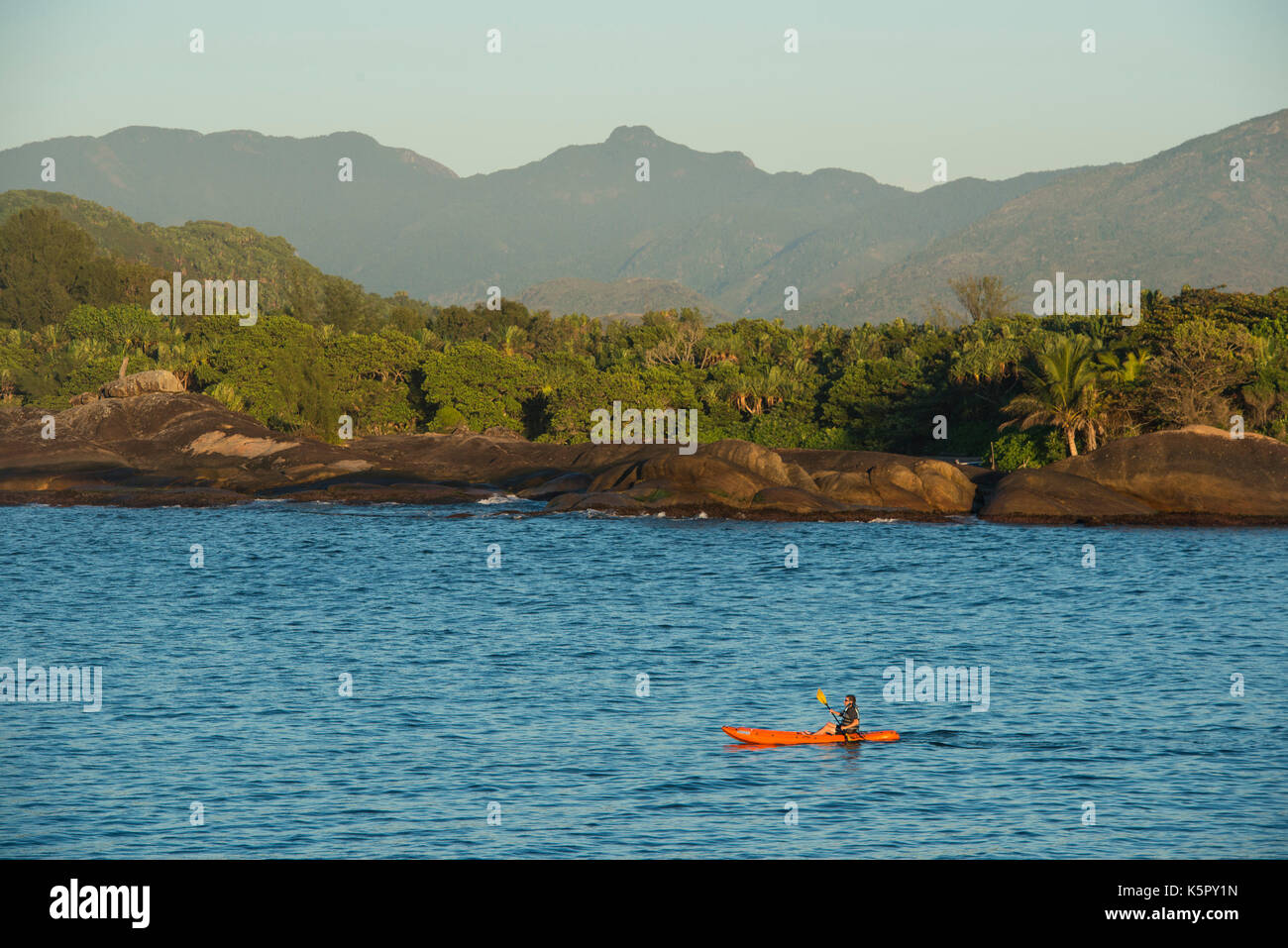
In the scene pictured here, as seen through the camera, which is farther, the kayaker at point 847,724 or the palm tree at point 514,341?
the palm tree at point 514,341

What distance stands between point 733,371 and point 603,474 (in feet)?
80.1

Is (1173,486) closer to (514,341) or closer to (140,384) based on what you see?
(514,341)

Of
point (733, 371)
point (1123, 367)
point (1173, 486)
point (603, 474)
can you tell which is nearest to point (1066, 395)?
point (1123, 367)

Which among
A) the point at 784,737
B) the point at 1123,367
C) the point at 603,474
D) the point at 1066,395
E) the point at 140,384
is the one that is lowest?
the point at 784,737

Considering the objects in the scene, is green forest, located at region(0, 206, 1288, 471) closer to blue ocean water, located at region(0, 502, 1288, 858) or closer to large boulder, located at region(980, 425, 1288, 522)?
large boulder, located at region(980, 425, 1288, 522)

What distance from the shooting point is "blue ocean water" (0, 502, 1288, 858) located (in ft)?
62.4

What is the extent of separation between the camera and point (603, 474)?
7400 centimetres

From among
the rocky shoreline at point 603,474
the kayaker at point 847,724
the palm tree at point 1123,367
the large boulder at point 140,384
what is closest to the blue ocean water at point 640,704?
the kayaker at point 847,724

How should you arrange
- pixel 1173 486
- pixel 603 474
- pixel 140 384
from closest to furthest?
pixel 1173 486
pixel 603 474
pixel 140 384

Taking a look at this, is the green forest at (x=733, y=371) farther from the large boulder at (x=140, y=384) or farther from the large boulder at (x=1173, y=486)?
the large boulder at (x=1173, y=486)

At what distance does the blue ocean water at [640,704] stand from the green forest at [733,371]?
16646mm

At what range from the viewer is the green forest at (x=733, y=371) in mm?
70625
